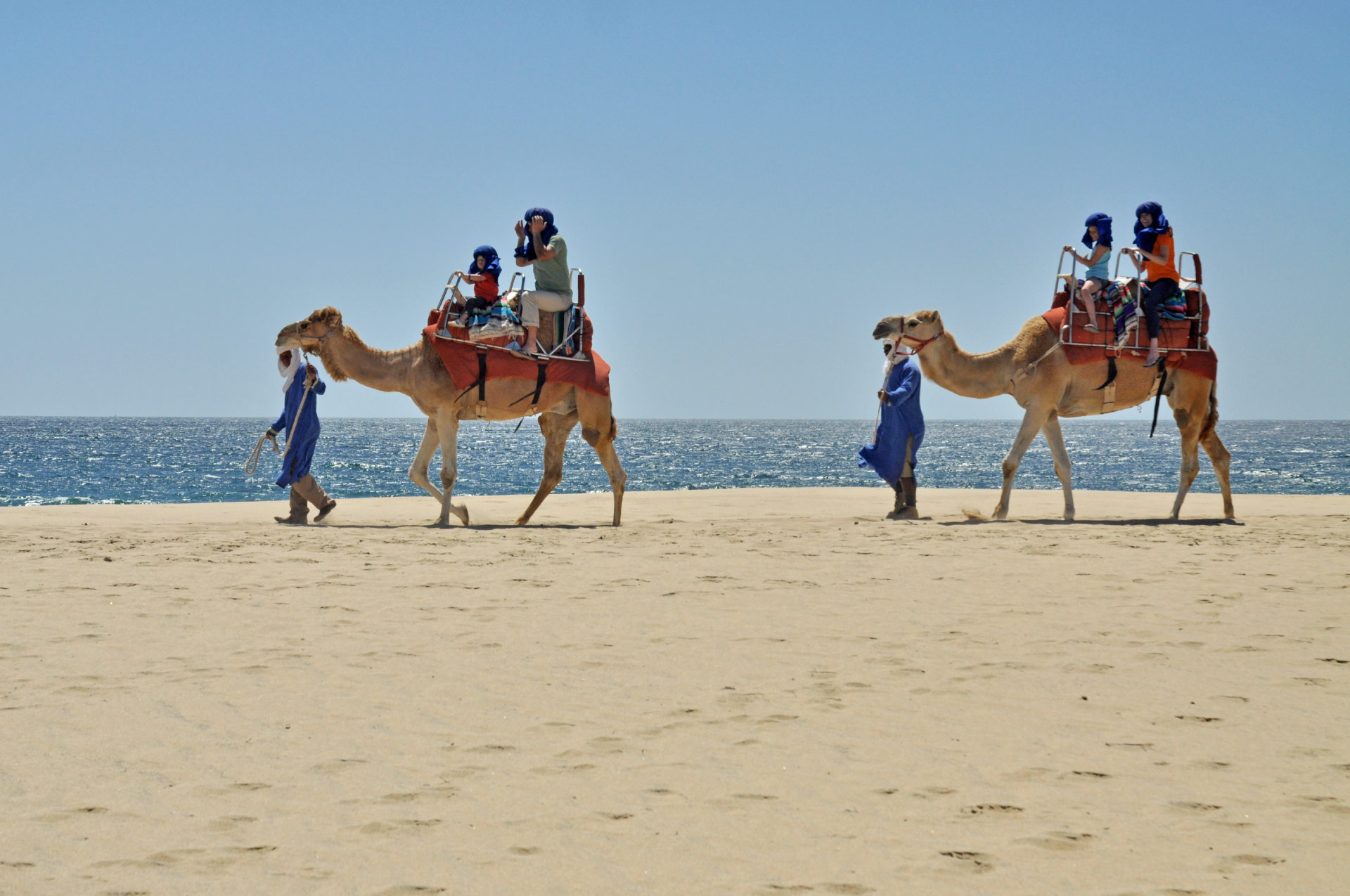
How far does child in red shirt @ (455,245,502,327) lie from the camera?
508 inches

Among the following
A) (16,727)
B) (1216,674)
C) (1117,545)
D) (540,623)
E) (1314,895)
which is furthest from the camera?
A: (1117,545)

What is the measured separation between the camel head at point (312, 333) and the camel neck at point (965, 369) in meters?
6.32

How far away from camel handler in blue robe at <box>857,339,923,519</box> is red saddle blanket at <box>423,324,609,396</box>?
3.24 meters

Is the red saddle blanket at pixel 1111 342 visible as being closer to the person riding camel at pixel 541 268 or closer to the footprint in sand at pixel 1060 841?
the person riding camel at pixel 541 268

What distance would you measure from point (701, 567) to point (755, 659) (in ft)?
10.0

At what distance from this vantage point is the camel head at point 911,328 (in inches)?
527

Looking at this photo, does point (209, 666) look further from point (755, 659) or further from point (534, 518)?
point (534, 518)

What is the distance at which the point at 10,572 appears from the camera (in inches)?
340

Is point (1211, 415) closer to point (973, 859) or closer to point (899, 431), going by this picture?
point (899, 431)

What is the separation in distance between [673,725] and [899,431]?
920 cm

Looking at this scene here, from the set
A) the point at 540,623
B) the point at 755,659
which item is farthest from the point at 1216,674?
the point at 540,623

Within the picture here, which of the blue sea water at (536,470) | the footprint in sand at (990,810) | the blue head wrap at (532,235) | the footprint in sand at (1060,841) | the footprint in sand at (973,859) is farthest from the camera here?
the blue sea water at (536,470)

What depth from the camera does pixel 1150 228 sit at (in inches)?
531

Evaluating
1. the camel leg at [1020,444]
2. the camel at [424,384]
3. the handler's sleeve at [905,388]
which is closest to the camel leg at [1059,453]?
the camel leg at [1020,444]
